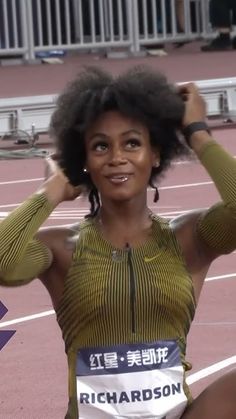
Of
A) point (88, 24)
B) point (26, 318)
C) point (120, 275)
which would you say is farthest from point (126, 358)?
point (88, 24)

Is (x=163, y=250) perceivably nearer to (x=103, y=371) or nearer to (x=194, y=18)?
(x=103, y=371)

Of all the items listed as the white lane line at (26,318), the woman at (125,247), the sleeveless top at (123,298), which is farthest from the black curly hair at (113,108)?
the white lane line at (26,318)

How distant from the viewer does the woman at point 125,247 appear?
4.28m

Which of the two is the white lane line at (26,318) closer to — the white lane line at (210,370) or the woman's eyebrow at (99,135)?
the white lane line at (210,370)

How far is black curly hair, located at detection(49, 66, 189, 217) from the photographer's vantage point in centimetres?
437

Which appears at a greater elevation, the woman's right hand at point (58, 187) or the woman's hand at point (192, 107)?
the woman's hand at point (192, 107)

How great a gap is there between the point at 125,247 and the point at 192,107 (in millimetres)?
467

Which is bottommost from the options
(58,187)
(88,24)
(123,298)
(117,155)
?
(88,24)

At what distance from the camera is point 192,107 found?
4512 mm

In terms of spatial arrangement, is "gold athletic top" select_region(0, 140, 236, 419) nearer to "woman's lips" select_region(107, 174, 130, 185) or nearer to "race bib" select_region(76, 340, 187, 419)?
"race bib" select_region(76, 340, 187, 419)

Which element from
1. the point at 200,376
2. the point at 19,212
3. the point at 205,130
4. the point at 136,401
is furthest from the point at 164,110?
the point at 200,376

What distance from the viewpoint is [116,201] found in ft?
14.6

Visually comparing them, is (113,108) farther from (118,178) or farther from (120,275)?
(120,275)

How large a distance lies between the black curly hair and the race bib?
0.50 meters
